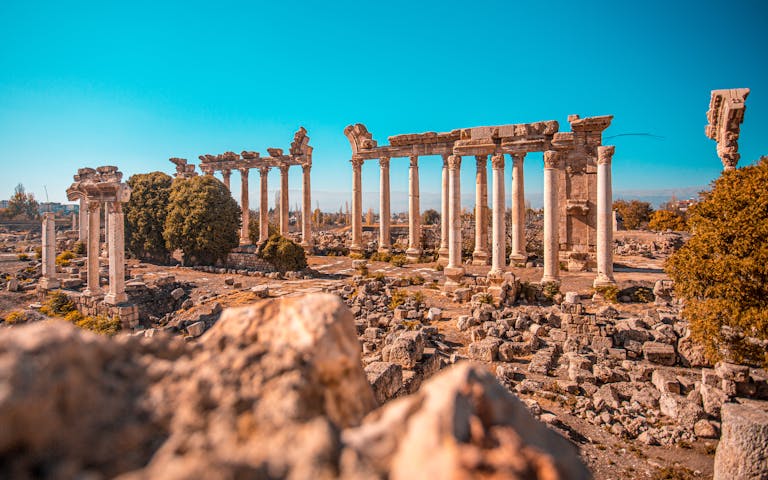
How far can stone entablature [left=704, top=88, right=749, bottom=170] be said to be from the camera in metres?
14.9

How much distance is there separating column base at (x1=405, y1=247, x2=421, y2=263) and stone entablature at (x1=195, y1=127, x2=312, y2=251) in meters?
9.05

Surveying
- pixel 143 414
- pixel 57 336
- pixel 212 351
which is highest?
pixel 57 336

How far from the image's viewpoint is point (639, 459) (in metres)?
7.52

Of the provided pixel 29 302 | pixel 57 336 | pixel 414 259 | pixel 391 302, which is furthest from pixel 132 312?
pixel 57 336

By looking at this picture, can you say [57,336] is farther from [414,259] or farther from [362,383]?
[414,259]

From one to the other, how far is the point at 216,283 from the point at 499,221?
16.6 m

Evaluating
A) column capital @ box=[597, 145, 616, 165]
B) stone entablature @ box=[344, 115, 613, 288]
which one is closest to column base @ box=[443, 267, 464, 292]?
stone entablature @ box=[344, 115, 613, 288]

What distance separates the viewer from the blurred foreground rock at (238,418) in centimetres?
184

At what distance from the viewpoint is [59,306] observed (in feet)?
67.3

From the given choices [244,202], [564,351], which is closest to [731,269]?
[564,351]

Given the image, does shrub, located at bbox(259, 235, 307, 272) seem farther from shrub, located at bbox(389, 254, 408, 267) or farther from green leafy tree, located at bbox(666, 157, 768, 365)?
green leafy tree, located at bbox(666, 157, 768, 365)

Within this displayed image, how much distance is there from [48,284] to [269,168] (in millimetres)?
17419

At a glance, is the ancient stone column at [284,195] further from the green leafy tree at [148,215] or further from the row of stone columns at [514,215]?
the row of stone columns at [514,215]

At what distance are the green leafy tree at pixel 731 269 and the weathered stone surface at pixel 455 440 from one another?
30.1ft
